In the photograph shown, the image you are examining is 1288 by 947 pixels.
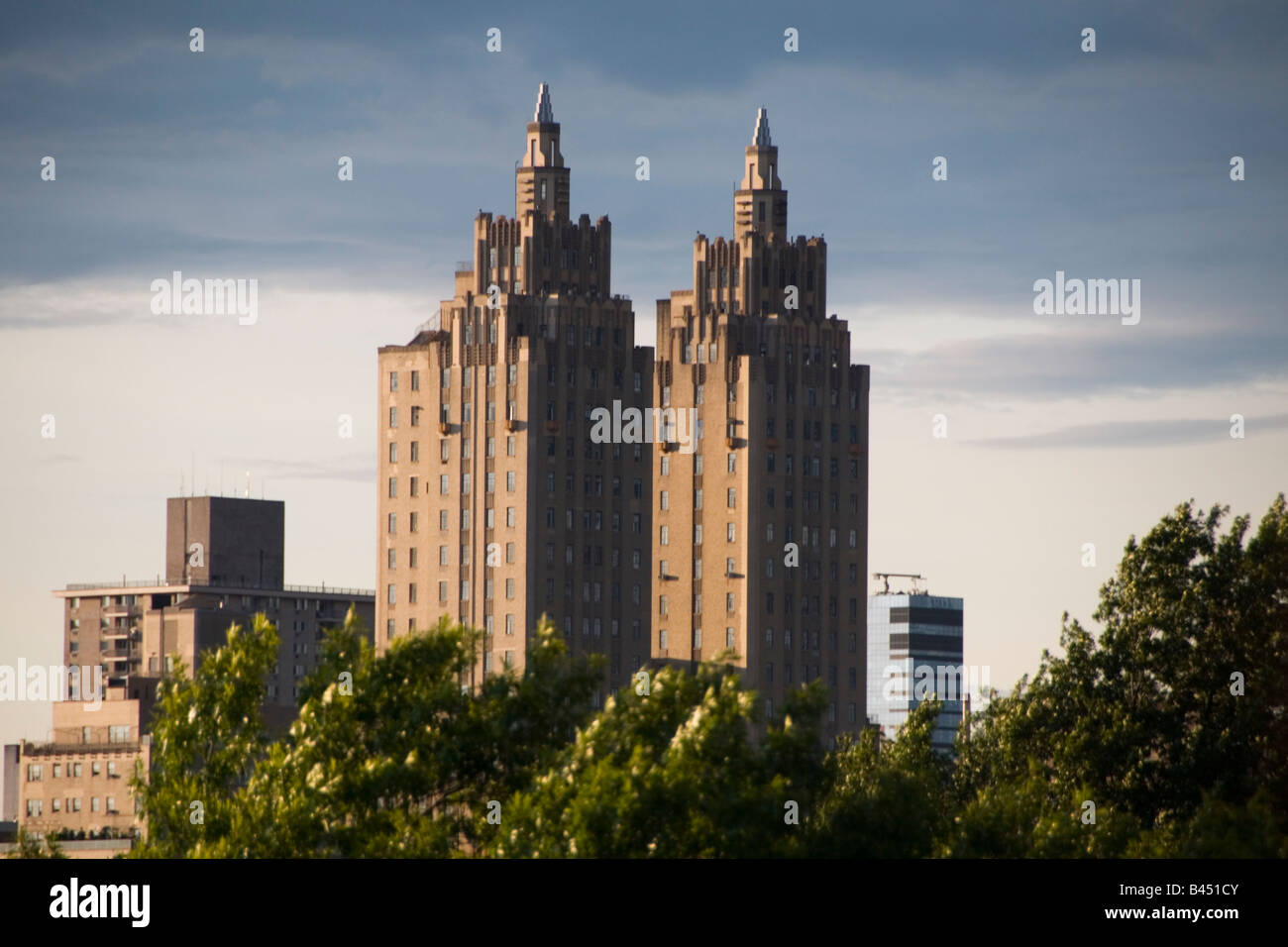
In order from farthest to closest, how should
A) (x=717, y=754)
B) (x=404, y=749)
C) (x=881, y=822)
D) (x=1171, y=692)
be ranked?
(x=1171, y=692)
(x=404, y=749)
(x=881, y=822)
(x=717, y=754)

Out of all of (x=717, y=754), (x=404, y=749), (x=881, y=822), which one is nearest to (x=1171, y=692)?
(x=881, y=822)

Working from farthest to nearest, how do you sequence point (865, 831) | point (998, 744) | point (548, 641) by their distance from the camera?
point (998, 744) < point (548, 641) < point (865, 831)

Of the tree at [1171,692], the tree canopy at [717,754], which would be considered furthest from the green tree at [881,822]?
the tree at [1171,692]

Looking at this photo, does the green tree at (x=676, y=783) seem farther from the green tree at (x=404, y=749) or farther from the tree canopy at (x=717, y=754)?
the green tree at (x=404, y=749)

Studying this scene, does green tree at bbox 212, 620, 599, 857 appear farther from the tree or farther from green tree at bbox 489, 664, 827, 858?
the tree

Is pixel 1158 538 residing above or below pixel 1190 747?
above

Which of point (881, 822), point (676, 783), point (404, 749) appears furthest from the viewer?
point (404, 749)

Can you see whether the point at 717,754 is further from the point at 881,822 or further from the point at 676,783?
the point at 881,822

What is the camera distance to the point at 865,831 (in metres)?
55.3

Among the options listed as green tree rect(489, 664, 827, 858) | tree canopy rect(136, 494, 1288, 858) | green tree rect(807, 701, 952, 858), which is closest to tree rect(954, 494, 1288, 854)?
tree canopy rect(136, 494, 1288, 858)
